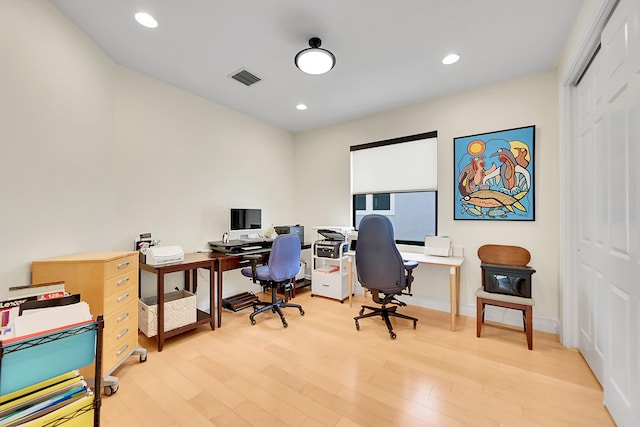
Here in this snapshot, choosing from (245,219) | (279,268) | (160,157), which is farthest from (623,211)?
(160,157)

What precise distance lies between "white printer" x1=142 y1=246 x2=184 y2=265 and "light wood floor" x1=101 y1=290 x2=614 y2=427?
31.7 inches

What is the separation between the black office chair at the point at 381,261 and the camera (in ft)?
8.57

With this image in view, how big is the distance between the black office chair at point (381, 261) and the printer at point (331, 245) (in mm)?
914

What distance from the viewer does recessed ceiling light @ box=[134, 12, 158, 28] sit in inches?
77.5

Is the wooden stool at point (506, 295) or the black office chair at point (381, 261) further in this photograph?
the black office chair at point (381, 261)

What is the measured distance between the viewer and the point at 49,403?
3.60ft

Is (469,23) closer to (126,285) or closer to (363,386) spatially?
(363,386)

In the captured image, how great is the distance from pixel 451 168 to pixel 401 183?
2.22 feet

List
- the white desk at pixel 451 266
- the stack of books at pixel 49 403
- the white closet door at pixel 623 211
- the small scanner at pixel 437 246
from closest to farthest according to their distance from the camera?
1. the stack of books at pixel 49 403
2. the white closet door at pixel 623 211
3. the white desk at pixel 451 266
4. the small scanner at pixel 437 246

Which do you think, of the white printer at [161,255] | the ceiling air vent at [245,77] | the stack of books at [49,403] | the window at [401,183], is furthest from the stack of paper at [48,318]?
the window at [401,183]

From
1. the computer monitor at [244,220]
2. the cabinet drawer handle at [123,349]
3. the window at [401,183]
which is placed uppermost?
the window at [401,183]

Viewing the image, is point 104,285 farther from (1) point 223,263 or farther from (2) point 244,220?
(2) point 244,220

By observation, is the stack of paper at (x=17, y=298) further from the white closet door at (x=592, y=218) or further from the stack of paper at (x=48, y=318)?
the white closet door at (x=592, y=218)

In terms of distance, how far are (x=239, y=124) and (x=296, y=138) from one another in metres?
1.23
